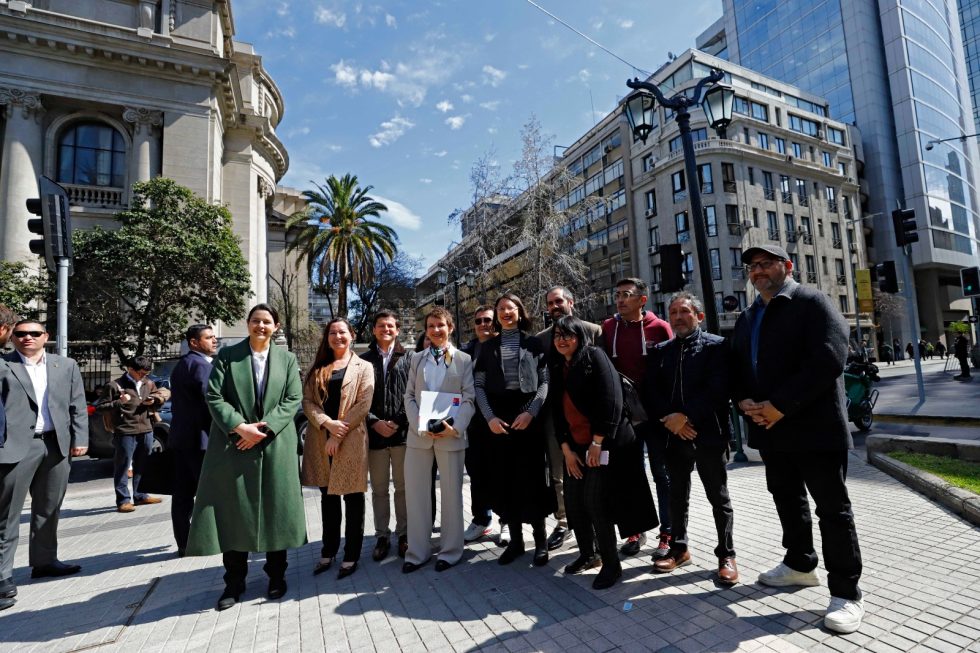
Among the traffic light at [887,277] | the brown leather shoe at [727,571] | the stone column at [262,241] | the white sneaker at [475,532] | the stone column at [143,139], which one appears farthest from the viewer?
the stone column at [262,241]

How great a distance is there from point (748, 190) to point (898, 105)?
2823cm

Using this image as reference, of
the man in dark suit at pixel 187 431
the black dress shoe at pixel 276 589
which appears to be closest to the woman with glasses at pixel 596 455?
the black dress shoe at pixel 276 589

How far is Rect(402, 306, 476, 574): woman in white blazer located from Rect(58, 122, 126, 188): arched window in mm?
26238

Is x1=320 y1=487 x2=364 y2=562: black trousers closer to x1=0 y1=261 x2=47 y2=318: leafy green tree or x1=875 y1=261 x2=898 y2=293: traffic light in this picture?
x1=875 y1=261 x2=898 y2=293: traffic light

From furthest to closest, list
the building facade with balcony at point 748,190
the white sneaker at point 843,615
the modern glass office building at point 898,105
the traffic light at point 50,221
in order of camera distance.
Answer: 1. the modern glass office building at point 898,105
2. the building facade with balcony at point 748,190
3. the traffic light at point 50,221
4. the white sneaker at point 843,615

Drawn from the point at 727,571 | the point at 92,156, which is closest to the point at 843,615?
the point at 727,571

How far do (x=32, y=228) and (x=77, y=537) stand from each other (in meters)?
4.96

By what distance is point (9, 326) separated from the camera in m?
4.37

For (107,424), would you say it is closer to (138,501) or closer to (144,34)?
(138,501)

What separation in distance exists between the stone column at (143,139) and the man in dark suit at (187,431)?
75.7 ft

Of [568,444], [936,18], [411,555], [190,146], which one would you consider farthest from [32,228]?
[936,18]

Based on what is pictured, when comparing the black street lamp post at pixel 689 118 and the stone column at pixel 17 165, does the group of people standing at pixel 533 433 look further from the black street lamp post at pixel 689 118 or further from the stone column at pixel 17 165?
the stone column at pixel 17 165

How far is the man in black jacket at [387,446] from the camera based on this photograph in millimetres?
4555

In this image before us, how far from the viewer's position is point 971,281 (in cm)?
1535
